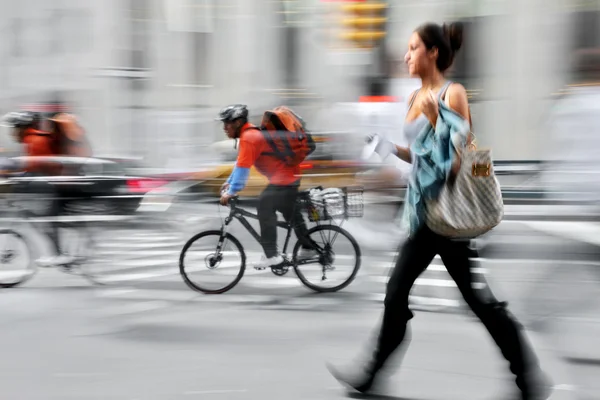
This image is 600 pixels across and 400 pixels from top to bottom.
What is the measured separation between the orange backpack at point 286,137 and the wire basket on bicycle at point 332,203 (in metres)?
0.29

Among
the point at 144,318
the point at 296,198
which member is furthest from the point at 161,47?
the point at 144,318

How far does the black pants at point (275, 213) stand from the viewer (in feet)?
23.5

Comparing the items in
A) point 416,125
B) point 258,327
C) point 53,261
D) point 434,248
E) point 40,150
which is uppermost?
point 416,125

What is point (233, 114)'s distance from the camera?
7113 mm

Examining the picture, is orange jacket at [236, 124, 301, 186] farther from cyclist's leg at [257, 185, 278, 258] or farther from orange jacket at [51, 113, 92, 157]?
orange jacket at [51, 113, 92, 157]

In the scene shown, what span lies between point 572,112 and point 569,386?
192 centimetres

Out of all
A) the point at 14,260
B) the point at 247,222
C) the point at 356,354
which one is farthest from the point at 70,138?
the point at 356,354

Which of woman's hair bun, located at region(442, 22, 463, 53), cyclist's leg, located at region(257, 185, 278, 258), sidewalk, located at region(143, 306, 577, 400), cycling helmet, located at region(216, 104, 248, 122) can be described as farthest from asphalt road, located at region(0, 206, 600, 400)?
woman's hair bun, located at region(442, 22, 463, 53)

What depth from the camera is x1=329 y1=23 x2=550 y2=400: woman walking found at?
3.98m

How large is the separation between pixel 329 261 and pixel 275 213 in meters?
0.53

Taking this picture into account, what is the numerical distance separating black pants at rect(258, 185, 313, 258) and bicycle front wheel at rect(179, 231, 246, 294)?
9.1 inches

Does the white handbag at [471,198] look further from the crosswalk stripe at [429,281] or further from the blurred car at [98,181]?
the blurred car at [98,181]

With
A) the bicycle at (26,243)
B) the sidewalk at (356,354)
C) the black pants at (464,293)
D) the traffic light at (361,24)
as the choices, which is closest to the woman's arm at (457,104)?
the black pants at (464,293)

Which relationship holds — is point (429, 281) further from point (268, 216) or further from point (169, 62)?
point (169, 62)
